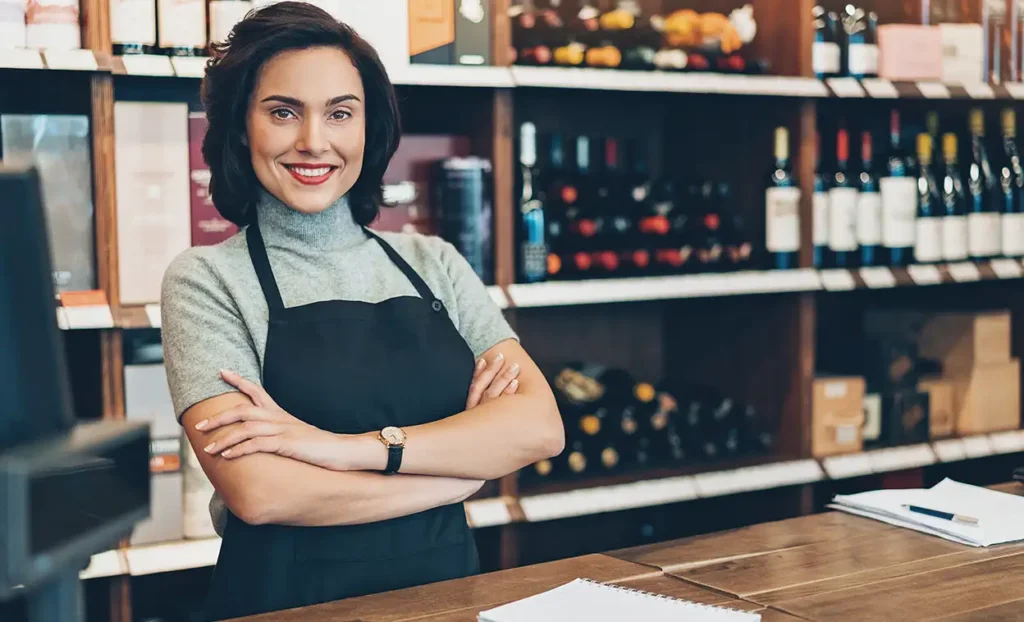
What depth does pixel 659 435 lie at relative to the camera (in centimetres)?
301

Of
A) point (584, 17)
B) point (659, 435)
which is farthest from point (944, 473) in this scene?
point (584, 17)

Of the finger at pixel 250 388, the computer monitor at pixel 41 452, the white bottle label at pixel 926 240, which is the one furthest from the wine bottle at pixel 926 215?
the computer monitor at pixel 41 452

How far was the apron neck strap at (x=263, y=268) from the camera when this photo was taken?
172cm

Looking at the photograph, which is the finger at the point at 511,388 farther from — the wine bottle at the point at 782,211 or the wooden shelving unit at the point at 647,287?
the wine bottle at the point at 782,211

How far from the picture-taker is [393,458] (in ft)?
5.37

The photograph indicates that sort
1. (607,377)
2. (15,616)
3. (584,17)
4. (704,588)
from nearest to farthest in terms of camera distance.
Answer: (704,588) < (15,616) < (584,17) < (607,377)

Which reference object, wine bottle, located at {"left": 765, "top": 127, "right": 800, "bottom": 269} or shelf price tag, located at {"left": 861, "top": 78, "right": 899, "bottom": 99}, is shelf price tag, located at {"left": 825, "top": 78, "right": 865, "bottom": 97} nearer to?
shelf price tag, located at {"left": 861, "top": 78, "right": 899, "bottom": 99}

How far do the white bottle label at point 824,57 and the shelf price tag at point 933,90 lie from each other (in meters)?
0.27

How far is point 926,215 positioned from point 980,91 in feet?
1.24

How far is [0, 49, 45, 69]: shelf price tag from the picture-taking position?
2131mm

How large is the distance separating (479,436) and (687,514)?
5.60 feet

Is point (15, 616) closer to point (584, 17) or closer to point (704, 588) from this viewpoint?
point (704, 588)

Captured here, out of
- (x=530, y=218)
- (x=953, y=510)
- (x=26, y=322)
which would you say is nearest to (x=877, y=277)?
(x=530, y=218)

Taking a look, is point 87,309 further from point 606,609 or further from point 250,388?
point 606,609
